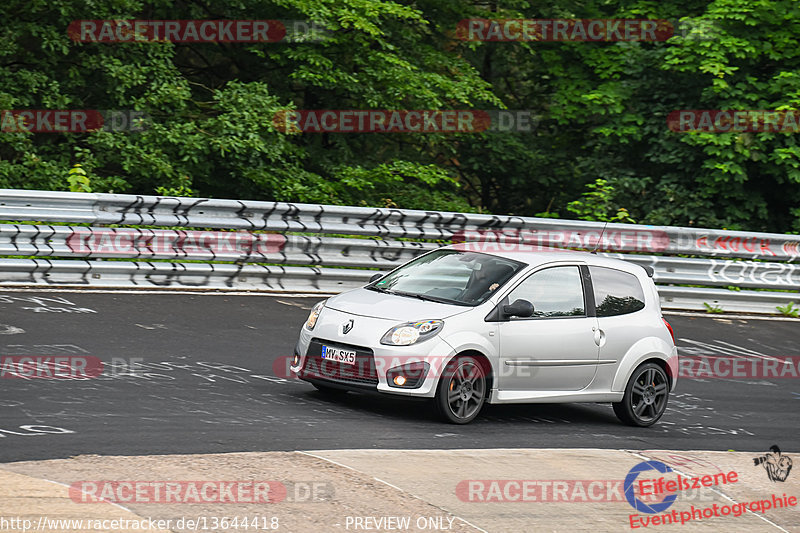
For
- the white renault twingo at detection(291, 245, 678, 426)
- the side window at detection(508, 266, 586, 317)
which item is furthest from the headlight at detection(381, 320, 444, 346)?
the side window at detection(508, 266, 586, 317)

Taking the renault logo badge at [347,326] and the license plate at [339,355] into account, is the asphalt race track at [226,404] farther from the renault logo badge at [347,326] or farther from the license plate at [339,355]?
the renault logo badge at [347,326]

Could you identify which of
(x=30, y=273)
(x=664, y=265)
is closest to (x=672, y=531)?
(x=30, y=273)

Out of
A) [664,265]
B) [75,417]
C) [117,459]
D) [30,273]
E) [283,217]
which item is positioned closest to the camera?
[117,459]

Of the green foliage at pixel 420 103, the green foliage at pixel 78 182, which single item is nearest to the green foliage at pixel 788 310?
the green foliage at pixel 420 103

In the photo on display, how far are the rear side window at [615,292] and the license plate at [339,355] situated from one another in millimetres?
2489

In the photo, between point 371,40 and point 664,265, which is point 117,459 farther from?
point 371,40

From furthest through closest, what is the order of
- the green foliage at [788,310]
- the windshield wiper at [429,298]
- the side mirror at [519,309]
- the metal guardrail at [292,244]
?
the green foliage at [788,310], the metal guardrail at [292,244], the windshield wiper at [429,298], the side mirror at [519,309]

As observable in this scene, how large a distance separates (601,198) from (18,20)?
10661mm

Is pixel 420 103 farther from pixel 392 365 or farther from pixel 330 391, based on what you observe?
pixel 392 365

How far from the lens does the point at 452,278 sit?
10.1 meters

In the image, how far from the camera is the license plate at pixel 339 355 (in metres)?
9.29

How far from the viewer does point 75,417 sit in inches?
326

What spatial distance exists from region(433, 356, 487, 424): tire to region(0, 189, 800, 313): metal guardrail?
294 centimetres

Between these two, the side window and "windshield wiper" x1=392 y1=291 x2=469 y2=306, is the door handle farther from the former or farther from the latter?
"windshield wiper" x1=392 y1=291 x2=469 y2=306
